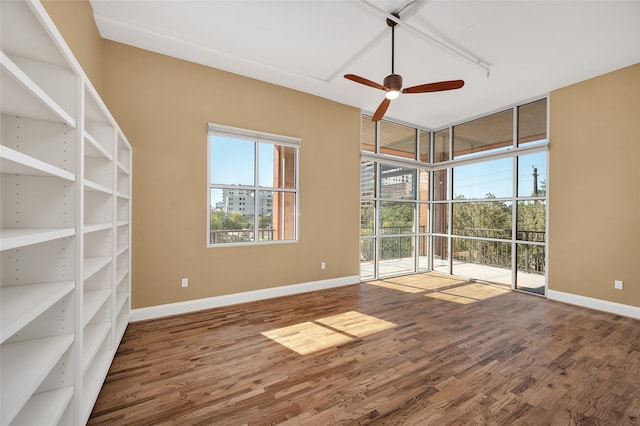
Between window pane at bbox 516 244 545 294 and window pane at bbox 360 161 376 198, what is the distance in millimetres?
2845

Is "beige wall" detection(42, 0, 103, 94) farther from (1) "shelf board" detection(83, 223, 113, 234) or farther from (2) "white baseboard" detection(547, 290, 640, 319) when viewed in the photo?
(2) "white baseboard" detection(547, 290, 640, 319)

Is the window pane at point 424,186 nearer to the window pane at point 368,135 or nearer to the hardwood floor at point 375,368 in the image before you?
the window pane at point 368,135

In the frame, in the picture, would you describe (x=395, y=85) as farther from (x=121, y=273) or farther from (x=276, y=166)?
(x=121, y=273)

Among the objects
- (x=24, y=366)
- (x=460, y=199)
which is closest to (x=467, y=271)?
(x=460, y=199)

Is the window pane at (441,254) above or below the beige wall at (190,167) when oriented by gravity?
below

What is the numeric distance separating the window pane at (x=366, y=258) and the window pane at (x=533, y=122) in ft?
10.7

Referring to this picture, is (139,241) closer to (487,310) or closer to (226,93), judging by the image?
(226,93)

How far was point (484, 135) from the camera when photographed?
538cm

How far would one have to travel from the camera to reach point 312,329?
10.2 ft

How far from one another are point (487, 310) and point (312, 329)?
2.55 metres

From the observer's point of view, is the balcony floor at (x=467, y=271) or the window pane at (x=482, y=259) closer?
the balcony floor at (x=467, y=271)

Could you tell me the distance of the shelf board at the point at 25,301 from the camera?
0.98 metres

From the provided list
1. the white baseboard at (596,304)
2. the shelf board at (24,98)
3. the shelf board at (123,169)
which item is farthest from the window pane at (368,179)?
the shelf board at (24,98)

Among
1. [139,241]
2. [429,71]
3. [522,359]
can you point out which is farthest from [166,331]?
[429,71]
